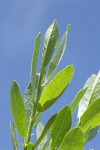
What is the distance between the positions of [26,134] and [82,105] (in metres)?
0.26

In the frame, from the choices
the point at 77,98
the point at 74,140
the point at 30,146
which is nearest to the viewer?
the point at 74,140

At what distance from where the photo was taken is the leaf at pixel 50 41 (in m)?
1.54

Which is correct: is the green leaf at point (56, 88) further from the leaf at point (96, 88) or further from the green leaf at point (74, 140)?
the green leaf at point (74, 140)

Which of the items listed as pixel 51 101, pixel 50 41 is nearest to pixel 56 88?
pixel 51 101

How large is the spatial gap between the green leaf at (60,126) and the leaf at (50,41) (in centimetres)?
22

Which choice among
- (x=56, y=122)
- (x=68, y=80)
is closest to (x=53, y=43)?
(x=68, y=80)

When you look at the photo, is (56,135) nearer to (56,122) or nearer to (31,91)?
(56,122)

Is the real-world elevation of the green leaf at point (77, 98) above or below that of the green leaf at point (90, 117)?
above

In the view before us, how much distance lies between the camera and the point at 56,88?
1.51m

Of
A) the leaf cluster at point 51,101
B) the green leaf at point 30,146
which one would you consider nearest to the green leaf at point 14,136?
the leaf cluster at point 51,101

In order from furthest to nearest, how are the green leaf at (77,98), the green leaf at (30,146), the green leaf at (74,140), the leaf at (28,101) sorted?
the leaf at (28,101) → the green leaf at (77,98) → the green leaf at (30,146) → the green leaf at (74,140)

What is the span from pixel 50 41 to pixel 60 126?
0.36 metres

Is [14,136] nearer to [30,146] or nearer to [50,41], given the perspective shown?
[30,146]

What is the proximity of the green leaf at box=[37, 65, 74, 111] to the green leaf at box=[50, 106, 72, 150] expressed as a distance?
9 cm
